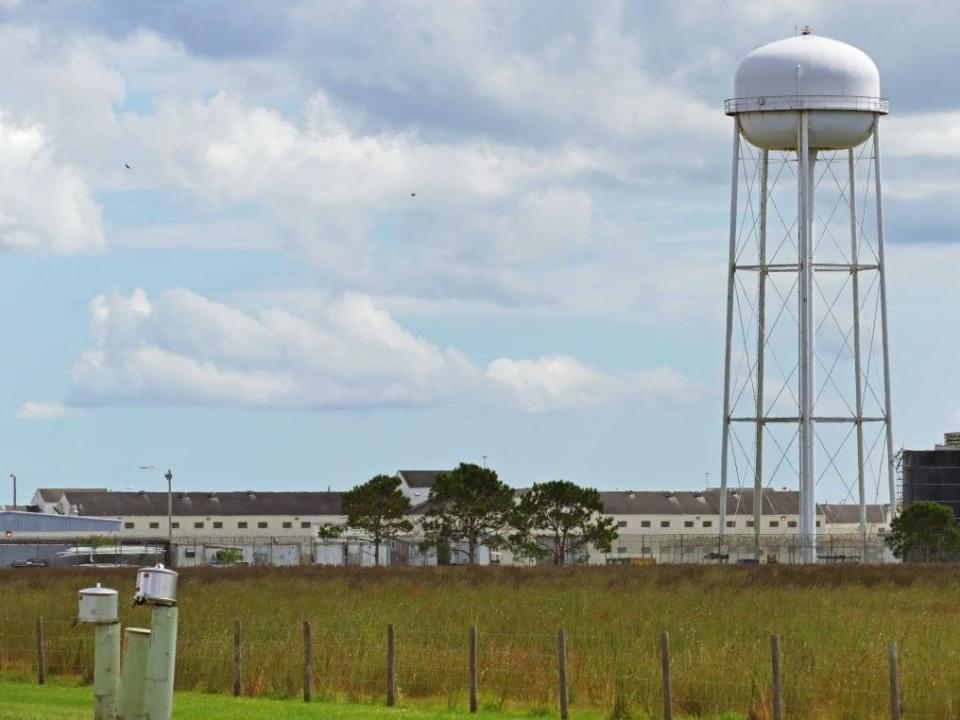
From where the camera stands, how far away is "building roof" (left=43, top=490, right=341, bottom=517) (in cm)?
15962

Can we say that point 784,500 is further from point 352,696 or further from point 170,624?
point 170,624

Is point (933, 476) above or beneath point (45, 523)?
above

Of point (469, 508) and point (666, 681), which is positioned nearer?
point (666, 681)

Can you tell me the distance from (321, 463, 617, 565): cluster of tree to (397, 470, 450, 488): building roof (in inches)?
2599

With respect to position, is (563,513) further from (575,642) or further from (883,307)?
(575,642)

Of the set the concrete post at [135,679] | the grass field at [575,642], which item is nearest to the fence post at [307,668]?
the grass field at [575,642]

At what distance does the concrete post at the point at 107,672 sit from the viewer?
62.6 ft

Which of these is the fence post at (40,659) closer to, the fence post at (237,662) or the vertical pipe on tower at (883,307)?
the fence post at (237,662)

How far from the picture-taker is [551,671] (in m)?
30.3

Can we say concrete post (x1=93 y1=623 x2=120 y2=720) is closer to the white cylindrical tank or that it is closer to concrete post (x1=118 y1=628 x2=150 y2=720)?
concrete post (x1=118 y1=628 x2=150 y2=720)

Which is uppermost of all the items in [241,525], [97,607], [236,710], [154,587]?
[241,525]

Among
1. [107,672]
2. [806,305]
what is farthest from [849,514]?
[107,672]

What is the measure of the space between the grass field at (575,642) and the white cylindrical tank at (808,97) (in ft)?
85.2

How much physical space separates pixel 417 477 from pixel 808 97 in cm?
10333
